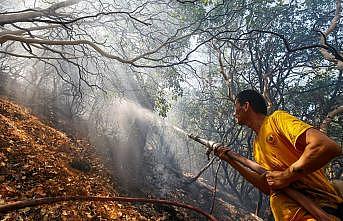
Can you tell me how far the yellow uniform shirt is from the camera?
2117 millimetres

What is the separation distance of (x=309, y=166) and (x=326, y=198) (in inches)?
13.4

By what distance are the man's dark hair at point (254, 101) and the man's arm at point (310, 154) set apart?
0.71m

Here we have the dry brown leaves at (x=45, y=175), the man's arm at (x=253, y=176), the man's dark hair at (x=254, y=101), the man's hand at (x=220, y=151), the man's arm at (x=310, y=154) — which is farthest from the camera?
the dry brown leaves at (x=45, y=175)

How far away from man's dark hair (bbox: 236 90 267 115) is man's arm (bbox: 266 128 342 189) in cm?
71

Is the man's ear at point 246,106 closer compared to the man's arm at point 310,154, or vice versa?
the man's arm at point 310,154

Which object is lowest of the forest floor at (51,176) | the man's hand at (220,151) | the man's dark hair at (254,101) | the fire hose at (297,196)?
the forest floor at (51,176)

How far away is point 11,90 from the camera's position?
48.9 feet

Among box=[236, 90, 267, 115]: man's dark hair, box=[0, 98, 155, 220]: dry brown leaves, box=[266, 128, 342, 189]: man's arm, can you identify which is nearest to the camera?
box=[266, 128, 342, 189]: man's arm

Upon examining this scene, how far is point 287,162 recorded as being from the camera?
2.26 m

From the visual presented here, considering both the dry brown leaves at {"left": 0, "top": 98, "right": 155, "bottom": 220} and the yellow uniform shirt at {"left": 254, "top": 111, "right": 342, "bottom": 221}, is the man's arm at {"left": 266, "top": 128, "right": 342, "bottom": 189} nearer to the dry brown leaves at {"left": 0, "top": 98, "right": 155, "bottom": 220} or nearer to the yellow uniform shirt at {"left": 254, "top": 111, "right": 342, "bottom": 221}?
the yellow uniform shirt at {"left": 254, "top": 111, "right": 342, "bottom": 221}

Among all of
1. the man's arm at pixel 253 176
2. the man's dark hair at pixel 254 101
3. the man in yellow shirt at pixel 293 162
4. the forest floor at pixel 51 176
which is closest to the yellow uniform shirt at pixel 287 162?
the man in yellow shirt at pixel 293 162

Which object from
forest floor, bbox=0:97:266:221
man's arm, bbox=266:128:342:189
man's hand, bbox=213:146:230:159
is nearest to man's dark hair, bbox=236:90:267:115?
man's hand, bbox=213:146:230:159

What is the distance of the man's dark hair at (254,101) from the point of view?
2797mm

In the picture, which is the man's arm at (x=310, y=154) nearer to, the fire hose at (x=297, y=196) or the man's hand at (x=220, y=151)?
the fire hose at (x=297, y=196)
